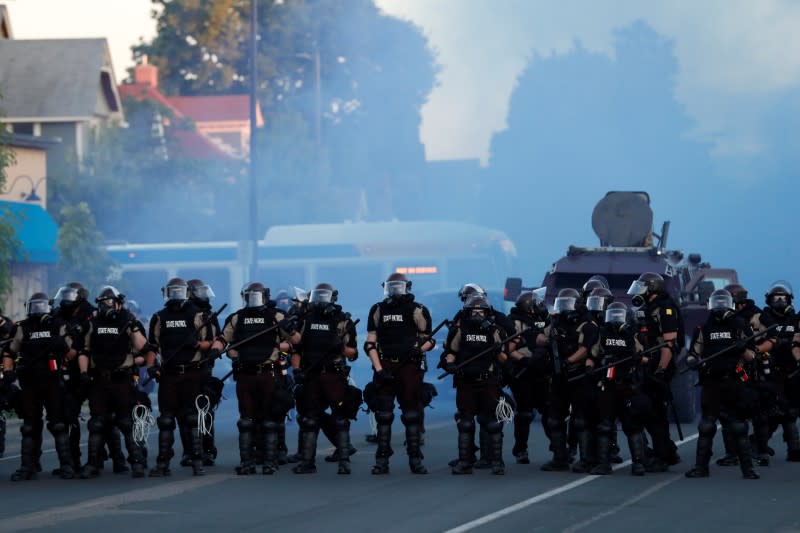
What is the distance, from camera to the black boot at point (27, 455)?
1638 centimetres

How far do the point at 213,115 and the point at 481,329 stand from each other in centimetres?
8332

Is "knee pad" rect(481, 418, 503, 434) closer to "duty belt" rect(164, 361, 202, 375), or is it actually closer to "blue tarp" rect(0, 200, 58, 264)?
"duty belt" rect(164, 361, 202, 375)

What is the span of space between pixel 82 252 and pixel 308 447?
31066mm

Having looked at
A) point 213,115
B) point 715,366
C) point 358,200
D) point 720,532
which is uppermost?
point 213,115

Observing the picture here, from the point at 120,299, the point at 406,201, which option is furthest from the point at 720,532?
the point at 406,201

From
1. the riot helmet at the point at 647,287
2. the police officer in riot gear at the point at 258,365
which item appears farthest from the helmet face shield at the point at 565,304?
the police officer in riot gear at the point at 258,365

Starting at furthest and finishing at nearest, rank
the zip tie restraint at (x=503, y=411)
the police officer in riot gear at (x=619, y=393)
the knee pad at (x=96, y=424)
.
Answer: the zip tie restraint at (x=503, y=411) → the knee pad at (x=96, y=424) → the police officer in riot gear at (x=619, y=393)

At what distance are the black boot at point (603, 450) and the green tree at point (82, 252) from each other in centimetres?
3071

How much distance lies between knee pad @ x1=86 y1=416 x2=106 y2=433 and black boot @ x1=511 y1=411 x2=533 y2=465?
441cm

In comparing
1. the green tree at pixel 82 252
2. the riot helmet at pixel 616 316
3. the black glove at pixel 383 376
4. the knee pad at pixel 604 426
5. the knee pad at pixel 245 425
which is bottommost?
the knee pad at pixel 604 426

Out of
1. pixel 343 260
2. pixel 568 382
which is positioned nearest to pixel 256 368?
pixel 568 382

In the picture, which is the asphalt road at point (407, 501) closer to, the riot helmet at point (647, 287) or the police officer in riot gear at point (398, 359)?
the police officer in riot gear at point (398, 359)

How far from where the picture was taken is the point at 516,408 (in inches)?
717

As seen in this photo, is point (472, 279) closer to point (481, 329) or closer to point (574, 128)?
point (481, 329)
